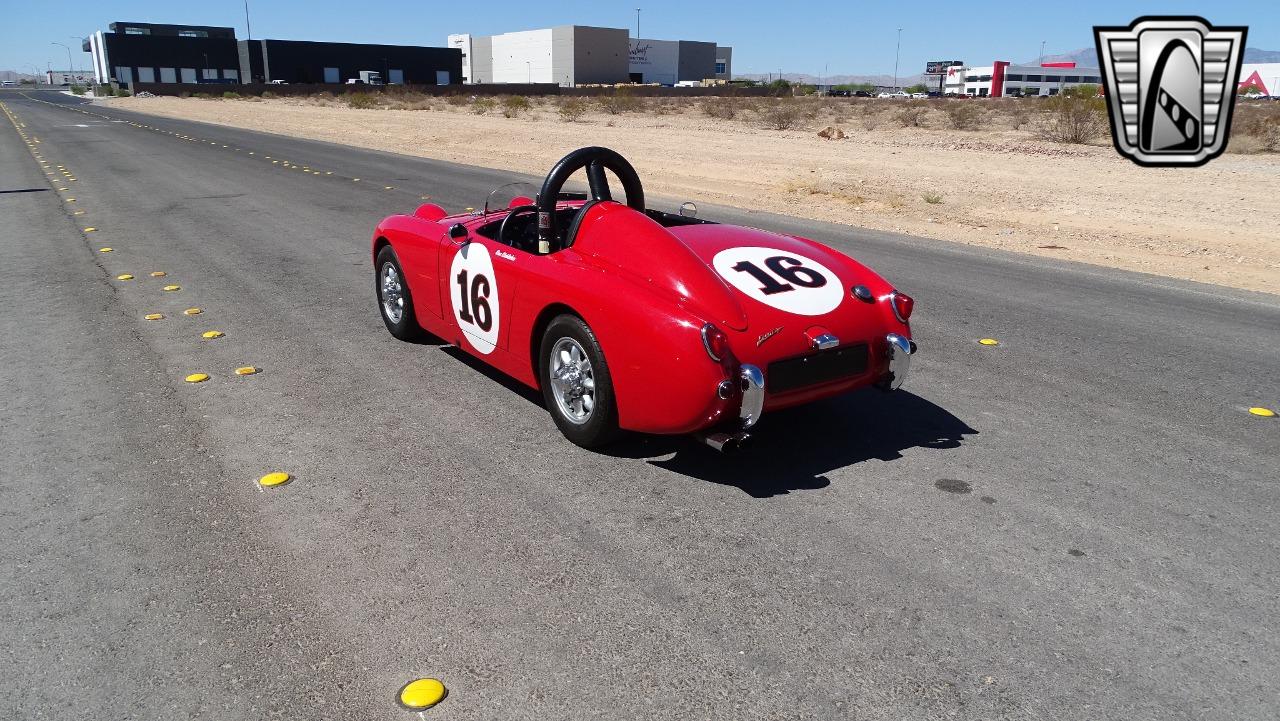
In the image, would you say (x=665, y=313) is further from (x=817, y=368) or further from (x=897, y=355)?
(x=897, y=355)

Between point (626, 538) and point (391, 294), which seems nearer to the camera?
point (626, 538)

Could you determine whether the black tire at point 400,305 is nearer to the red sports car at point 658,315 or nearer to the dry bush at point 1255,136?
the red sports car at point 658,315

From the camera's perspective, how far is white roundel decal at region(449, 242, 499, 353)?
5.50m

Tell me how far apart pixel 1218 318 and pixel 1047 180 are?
12.7m

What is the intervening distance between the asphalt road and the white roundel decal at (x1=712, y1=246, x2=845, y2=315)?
82 centimetres

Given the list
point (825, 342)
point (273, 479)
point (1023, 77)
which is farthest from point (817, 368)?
point (1023, 77)

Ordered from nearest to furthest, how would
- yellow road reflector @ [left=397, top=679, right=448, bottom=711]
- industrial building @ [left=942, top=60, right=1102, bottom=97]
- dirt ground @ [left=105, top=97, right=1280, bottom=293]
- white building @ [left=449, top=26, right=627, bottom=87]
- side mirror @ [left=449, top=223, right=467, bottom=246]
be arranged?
1. yellow road reflector @ [left=397, top=679, right=448, bottom=711]
2. side mirror @ [left=449, top=223, right=467, bottom=246]
3. dirt ground @ [left=105, top=97, right=1280, bottom=293]
4. white building @ [left=449, top=26, right=627, bottom=87]
5. industrial building @ [left=942, top=60, right=1102, bottom=97]

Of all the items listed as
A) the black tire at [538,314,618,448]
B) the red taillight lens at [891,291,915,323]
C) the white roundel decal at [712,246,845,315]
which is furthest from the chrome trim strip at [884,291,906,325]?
the black tire at [538,314,618,448]

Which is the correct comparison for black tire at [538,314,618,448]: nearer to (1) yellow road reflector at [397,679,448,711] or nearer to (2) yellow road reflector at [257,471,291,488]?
(2) yellow road reflector at [257,471,291,488]

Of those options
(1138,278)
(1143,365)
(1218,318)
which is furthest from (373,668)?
(1138,278)

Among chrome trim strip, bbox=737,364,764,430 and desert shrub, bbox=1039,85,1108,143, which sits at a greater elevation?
desert shrub, bbox=1039,85,1108,143

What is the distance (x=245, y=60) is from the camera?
400ft

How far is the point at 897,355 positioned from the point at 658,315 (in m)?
1.41

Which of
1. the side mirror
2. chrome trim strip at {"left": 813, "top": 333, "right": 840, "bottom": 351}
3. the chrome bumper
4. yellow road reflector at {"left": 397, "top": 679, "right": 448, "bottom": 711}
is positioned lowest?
yellow road reflector at {"left": 397, "top": 679, "right": 448, "bottom": 711}
